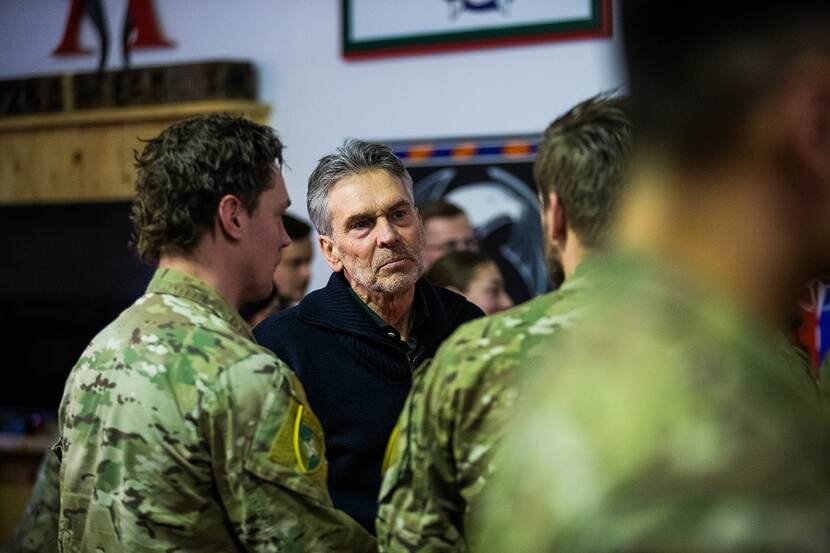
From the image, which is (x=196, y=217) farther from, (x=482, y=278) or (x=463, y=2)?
(x=463, y=2)

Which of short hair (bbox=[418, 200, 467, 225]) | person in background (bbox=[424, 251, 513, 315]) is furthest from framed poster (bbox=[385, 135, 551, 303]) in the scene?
person in background (bbox=[424, 251, 513, 315])

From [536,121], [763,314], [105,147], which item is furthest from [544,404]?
[105,147]

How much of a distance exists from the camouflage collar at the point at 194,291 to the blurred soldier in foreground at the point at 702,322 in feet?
3.28

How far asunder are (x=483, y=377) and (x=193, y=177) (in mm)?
737

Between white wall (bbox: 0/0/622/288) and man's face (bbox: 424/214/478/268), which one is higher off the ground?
white wall (bbox: 0/0/622/288)

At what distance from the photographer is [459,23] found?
15.6 ft

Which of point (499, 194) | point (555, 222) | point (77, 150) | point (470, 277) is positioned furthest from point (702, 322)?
point (77, 150)

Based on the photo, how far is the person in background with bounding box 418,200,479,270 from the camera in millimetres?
3805

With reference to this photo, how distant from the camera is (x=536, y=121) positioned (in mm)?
4645

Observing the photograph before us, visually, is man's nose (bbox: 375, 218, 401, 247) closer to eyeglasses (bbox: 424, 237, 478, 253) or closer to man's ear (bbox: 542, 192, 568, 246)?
man's ear (bbox: 542, 192, 568, 246)

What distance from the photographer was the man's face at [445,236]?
3803 mm

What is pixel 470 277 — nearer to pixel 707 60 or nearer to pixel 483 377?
pixel 483 377

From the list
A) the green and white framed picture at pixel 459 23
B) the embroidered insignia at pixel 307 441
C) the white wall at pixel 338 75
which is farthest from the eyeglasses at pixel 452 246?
the embroidered insignia at pixel 307 441

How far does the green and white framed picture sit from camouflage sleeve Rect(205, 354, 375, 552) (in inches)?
124
